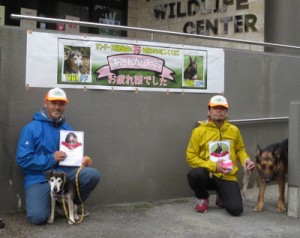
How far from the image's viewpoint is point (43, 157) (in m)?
5.13

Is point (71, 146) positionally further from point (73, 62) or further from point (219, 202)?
point (219, 202)

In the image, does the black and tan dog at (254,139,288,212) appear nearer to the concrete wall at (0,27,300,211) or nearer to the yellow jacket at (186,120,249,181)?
the yellow jacket at (186,120,249,181)

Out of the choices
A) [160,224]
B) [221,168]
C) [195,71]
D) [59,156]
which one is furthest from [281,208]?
[59,156]

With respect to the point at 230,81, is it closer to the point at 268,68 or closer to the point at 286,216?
the point at 268,68

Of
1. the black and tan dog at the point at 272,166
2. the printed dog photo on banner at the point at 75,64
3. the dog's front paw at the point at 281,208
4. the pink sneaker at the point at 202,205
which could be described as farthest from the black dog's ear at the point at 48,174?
the dog's front paw at the point at 281,208

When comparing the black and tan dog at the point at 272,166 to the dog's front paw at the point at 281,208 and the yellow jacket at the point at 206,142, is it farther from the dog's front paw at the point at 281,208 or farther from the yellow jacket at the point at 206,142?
the yellow jacket at the point at 206,142

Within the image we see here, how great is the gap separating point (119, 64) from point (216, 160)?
1.76m

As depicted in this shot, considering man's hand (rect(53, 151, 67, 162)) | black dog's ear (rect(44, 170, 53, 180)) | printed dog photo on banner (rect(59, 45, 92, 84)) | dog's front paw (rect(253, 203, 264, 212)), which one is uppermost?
printed dog photo on banner (rect(59, 45, 92, 84))

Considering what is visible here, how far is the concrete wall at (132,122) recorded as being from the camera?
5.50 meters

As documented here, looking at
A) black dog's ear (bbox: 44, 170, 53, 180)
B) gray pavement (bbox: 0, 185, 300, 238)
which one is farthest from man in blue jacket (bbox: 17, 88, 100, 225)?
gray pavement (bbox: 0, 185, 300, 238)

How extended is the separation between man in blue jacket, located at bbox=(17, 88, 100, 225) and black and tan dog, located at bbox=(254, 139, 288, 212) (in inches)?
83.4

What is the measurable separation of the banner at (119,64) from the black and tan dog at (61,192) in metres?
1.26

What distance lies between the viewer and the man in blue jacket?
508 cm

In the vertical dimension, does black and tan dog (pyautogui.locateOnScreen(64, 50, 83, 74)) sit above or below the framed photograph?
above
